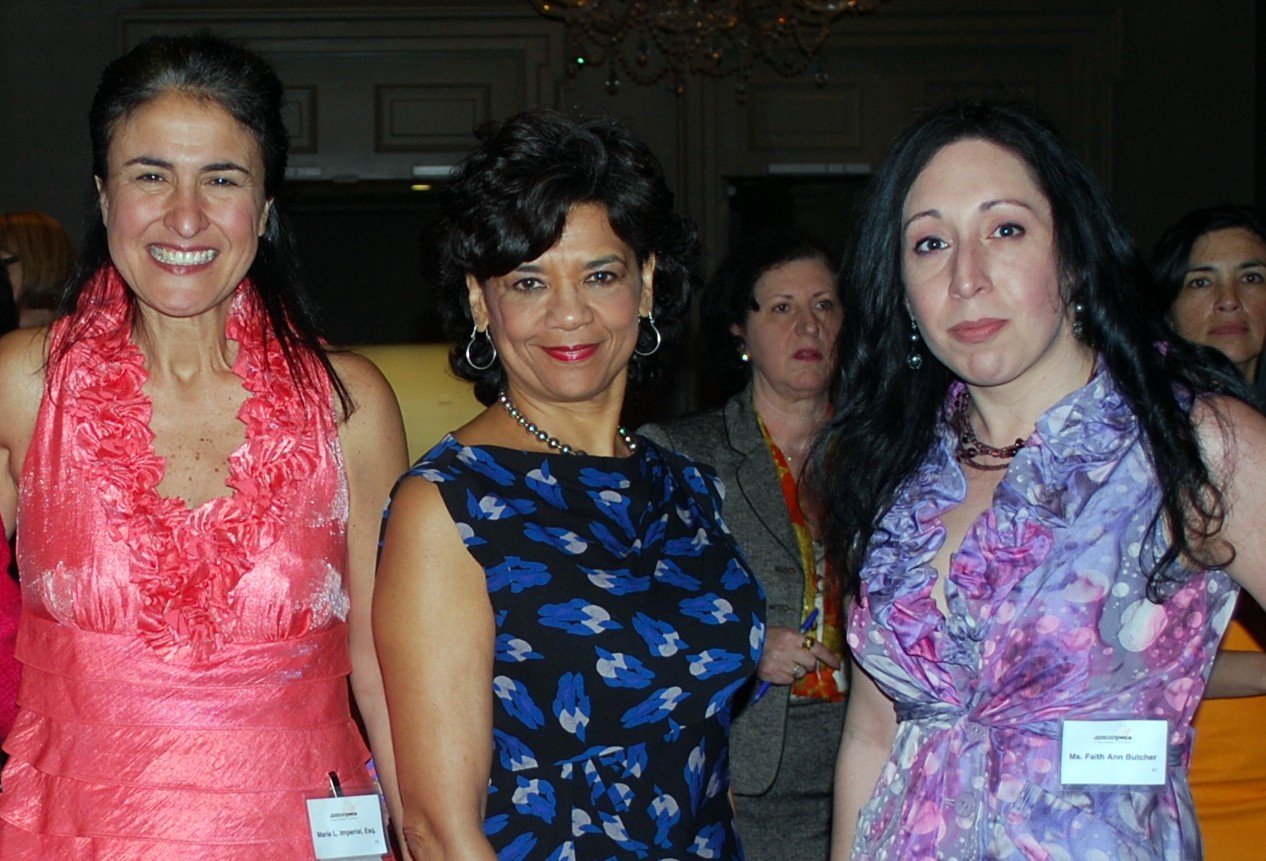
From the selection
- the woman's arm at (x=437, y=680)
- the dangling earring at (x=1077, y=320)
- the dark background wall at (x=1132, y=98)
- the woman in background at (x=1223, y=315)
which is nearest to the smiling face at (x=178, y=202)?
the woman's arm at (x=437, y=680)

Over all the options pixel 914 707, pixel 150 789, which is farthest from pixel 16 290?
pixel 914 707

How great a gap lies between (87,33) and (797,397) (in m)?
4.62

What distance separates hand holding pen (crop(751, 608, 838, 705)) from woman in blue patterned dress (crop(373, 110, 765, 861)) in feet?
3.16

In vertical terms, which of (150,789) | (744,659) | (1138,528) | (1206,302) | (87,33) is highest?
(87,33)

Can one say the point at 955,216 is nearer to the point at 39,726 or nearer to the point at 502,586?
the point at 502,586

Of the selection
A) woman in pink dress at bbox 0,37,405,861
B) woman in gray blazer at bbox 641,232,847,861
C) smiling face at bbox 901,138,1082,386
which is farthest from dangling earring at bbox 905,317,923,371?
woman in gray blazer at bbox 641,232,847,861

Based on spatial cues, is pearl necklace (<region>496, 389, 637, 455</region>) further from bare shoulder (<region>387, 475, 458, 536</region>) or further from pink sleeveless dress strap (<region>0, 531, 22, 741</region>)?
pink sleeveless dress strap (<region>0, 531, 22, 741</region>)

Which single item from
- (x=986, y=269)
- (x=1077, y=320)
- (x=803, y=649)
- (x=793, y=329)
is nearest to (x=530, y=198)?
(x=986, y=269)

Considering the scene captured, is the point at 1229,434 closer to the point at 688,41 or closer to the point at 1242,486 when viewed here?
the point at 1242,486

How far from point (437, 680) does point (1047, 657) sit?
812 millimetres

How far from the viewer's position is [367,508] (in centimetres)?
243

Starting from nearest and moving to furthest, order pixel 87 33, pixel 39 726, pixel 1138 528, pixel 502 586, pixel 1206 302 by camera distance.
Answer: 1. pixel 1138 528
2. pixel 502 586
3. pixel 39 726
4. pixel 1206 302
5. pixel 87 33

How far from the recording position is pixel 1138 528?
1.96 m

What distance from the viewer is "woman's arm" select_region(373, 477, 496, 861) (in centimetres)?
204
